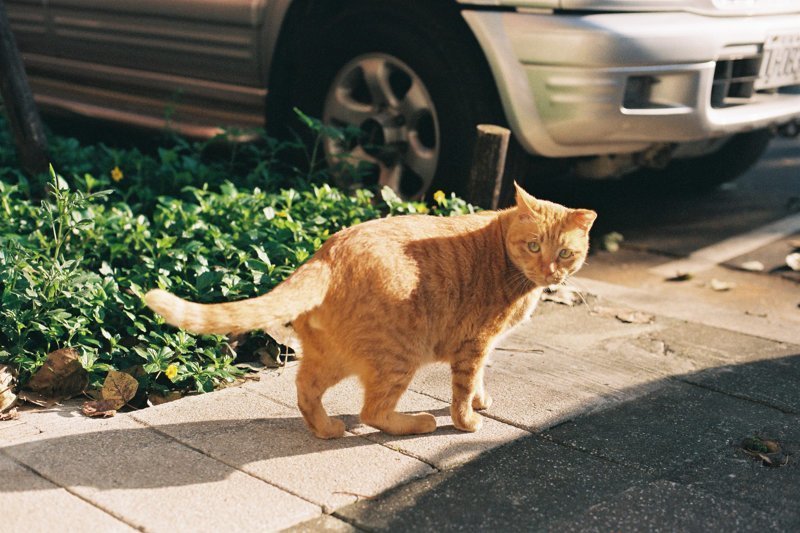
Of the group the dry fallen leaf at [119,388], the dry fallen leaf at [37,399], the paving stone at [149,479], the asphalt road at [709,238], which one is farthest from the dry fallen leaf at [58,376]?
the asphalt road at [709,238]

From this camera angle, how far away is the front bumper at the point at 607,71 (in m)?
4.29

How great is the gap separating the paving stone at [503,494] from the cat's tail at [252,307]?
1.85 ft

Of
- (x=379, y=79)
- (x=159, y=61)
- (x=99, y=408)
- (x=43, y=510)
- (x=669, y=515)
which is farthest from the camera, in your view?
(x=159, y=61)

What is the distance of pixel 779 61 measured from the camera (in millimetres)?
4875

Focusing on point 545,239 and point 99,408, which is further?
point 99,408

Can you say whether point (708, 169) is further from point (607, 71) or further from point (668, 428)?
point (668, 428)

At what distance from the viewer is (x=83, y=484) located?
106 inches

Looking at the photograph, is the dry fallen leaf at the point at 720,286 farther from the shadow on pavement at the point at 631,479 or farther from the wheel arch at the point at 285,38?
the wheel arch at the point at 285,38

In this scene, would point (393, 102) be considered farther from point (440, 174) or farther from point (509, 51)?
point (509, 51)

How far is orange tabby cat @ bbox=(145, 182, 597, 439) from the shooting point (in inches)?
115

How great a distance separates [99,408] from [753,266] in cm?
352

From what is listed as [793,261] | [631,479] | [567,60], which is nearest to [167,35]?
[567,60]

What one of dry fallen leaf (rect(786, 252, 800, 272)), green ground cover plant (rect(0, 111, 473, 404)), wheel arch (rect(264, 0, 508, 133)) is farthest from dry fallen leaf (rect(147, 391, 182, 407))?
dry fallen leaf (rect(786, 252, 800, 272))

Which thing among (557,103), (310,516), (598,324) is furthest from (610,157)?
(310,516)
